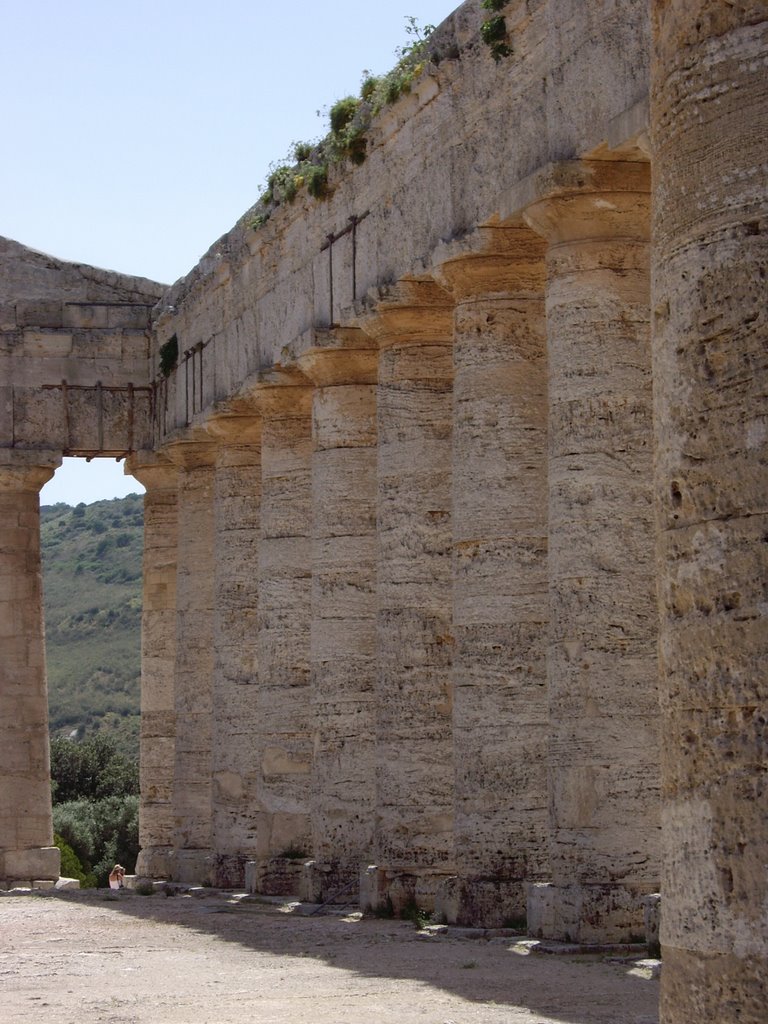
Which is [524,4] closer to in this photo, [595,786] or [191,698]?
[595,786]

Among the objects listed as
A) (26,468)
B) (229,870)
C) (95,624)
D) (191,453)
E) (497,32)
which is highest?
(497,32)

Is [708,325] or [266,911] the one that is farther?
[266,911]

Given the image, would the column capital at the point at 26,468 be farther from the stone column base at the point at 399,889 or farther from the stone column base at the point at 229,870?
the stone column base at the point at 399,889

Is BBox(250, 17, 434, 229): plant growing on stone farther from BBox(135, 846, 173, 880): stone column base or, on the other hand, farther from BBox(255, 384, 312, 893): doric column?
BBox(135, 846, 173, 880): stone column base

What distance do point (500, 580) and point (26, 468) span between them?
1497 cm

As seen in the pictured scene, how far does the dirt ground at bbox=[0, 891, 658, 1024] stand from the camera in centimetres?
1380

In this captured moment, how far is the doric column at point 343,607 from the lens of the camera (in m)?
24.2

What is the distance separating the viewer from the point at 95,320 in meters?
34.3

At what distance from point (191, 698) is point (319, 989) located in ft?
53.9

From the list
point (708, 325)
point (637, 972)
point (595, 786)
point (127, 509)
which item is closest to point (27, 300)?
point (595, 786)

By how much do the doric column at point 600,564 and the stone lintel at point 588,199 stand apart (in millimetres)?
13

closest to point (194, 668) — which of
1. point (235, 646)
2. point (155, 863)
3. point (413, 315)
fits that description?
point (235, 646)

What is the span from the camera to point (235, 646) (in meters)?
29.4

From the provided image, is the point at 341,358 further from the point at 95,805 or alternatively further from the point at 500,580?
the point at 95,805
